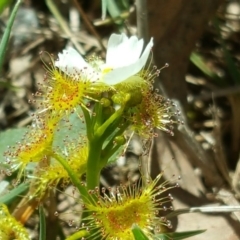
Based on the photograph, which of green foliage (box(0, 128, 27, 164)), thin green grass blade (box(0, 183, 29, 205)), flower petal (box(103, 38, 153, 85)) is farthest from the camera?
green foliage (box(0, 128, 27, 164))

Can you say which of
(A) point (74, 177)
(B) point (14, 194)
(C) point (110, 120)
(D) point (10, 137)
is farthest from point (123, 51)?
(D) point (10, 137)

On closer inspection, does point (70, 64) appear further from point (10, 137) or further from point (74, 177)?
point (10, 137)

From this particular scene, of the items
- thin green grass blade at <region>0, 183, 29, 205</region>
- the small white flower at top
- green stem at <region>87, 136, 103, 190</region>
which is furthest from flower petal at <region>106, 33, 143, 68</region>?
thin green grass blade at <region>0, 183, 29, 205</region>

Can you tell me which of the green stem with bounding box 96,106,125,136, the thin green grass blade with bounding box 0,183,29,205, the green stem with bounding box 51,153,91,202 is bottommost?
the thin green grass blade with bounding box 0,183,29,205

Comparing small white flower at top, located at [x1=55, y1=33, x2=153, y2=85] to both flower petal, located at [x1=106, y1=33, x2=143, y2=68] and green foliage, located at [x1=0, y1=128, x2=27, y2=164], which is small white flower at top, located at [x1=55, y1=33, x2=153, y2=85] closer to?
flower petal, located at [x1=106, y1=33, x2=143, y2=68]

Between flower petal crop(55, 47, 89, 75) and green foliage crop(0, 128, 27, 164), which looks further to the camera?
green foliage crop(0, 128, 27, 164)

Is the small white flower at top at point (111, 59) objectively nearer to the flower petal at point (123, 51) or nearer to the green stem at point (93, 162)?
the flower petal at point (123, 51)

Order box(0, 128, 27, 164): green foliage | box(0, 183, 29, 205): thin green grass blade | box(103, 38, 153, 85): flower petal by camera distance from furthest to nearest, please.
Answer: box(0, 128, 27, 164): green foliage
box(0, 183, 29, 205): thin green grass blade
box(103, 38, 153, 85): flower petal

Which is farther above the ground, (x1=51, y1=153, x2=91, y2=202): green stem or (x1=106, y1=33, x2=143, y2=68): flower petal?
(x1=106, y1=33, x2=143, y2=68): flower petal

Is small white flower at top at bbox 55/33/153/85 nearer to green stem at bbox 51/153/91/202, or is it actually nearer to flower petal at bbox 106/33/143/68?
flower petal at bbox 106/33/143/68
